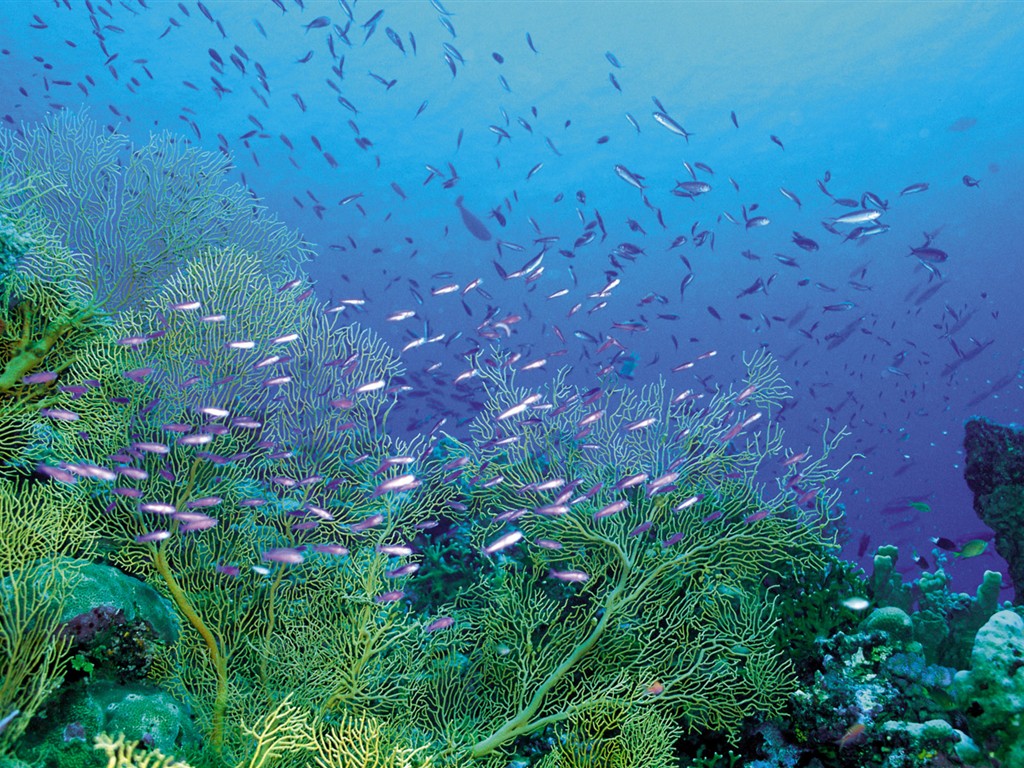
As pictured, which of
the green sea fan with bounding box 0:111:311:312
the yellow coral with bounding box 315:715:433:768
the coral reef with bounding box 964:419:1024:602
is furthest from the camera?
the coral reef with bounding box 964:419:1024:602

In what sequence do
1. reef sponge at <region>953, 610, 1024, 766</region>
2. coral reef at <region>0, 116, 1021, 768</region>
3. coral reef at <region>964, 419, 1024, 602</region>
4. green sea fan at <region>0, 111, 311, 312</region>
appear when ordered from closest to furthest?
coral reef at <region>0, 116, 1021, 768</region>
reef sponge at <region>953, 610, 1024, 766</region>
green sea fan at <region>0, 111, 311, 312</region>
coral reef at <region>964, 419, 1024, 602</region>

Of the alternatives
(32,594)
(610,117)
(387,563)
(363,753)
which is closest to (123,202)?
(32,594)

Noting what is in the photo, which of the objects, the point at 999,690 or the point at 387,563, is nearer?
the point at 999,690

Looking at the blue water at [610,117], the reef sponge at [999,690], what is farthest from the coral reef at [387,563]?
the blue water at [610,117]

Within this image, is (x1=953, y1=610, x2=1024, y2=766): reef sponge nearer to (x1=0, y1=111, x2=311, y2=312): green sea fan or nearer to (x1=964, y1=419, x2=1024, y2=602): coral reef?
(x1=964, y1=419, x2=1024, y2=602): coral reef

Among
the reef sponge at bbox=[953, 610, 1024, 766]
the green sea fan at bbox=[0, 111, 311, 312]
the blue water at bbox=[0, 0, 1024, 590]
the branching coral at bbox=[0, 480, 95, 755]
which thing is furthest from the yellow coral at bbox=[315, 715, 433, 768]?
the blue water at bbox=[0, 0, 1024, 590]

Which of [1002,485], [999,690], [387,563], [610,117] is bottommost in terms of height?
[1002,485]

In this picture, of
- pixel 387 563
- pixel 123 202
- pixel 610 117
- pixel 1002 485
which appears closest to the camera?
pixel 387 563

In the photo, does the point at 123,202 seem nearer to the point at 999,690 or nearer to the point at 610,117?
the point at 999,690

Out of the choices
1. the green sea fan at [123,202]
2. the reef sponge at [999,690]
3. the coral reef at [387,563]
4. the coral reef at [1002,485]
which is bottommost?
the coral reef at [1002,485]

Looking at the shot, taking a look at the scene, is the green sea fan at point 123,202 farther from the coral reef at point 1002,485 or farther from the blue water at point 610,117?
the coral reef at point 1002,485

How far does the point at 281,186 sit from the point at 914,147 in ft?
165

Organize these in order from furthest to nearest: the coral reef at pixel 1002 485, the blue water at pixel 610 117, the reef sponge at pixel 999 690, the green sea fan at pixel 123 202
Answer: the blue water at pixel 610 117 → the coral reef at pixel 1002 485 → the green sea fan at pixel 123 202 → the reef sponge at pixel 999 690

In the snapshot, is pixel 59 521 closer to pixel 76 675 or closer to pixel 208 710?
pixel 76 675
